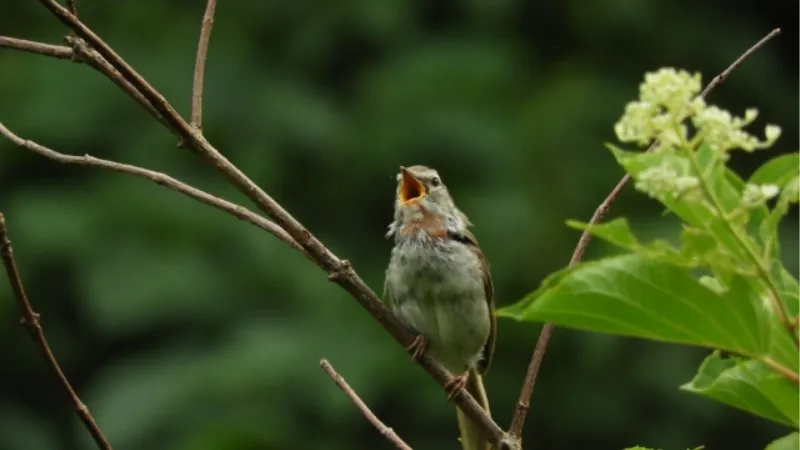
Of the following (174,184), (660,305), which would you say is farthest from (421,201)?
(660,305)

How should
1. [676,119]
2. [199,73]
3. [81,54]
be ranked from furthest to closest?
[199,73] < [81,54] < [676,119]

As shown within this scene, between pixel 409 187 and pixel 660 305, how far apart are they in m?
2.76

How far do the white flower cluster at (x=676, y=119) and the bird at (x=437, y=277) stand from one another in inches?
99.6

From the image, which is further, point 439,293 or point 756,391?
point 439,293

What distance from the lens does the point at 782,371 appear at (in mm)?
1256

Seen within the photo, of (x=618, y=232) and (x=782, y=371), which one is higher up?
(x=618, y=232)

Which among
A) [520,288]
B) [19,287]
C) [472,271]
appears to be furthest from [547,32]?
[19,287]

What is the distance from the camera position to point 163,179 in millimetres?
2074

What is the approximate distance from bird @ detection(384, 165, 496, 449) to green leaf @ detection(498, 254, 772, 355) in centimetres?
244

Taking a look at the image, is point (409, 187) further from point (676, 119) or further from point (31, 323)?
point (676, 119)

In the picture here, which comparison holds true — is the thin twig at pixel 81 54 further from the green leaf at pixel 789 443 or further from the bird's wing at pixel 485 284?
the bird's wing at pixel 485 284

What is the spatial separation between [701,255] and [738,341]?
9 centimetres

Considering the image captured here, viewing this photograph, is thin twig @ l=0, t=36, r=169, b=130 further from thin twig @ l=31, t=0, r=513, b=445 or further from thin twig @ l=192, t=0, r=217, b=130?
thin twig @ l=192, t=0, r=217, b=130

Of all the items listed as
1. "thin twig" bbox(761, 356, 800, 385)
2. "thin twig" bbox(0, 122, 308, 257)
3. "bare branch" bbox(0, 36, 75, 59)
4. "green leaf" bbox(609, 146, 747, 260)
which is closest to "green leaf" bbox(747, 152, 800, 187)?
"green leaf" bbox(609, 146, 747, 260)
